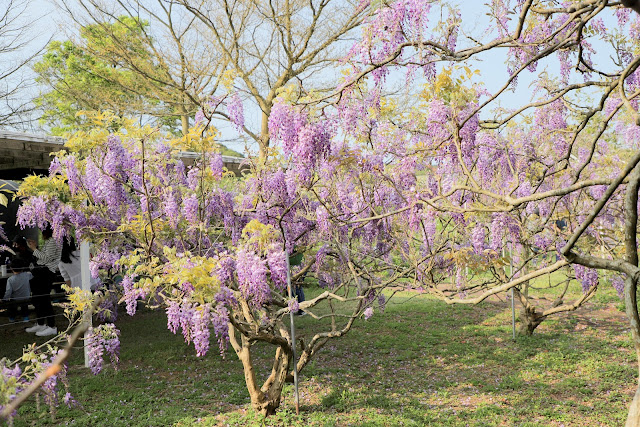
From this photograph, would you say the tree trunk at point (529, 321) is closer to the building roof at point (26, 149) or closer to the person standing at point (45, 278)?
the building roof at point (26, 149)

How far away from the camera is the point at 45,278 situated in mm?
7211

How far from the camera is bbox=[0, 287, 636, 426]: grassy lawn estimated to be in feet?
15.3

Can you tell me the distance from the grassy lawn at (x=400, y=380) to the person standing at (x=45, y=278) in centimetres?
34

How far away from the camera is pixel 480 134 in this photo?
21.0 ft

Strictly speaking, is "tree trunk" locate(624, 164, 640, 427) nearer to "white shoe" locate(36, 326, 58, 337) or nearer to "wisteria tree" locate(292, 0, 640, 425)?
"wisteria tree" locate(292, 0, 640, 425)

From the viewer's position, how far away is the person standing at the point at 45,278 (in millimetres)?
7199

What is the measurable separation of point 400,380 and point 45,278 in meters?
5.03

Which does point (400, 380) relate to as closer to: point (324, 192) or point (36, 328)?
point (324, 192)

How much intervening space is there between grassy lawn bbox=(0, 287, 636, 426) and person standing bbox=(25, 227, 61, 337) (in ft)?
1.10

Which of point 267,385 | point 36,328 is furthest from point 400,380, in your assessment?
point 36,328

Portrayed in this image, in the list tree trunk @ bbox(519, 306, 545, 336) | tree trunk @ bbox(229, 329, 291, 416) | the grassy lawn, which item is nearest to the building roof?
the grassy lawn

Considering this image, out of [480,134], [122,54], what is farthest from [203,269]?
[122,54]

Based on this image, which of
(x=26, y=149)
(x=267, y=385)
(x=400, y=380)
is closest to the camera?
(x=267, y=385)

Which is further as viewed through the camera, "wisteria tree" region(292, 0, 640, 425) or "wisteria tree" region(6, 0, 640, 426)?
"wisteria tree" region(6, 0, 640, 426)
